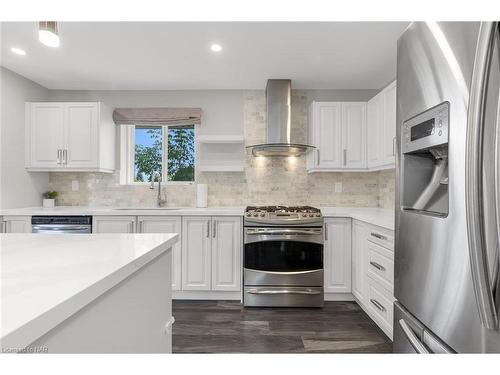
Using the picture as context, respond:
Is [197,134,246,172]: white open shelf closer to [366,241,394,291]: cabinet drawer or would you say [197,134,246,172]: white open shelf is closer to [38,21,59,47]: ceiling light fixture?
[366,241,394,291]: cabinet drawer

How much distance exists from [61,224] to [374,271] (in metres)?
2.98

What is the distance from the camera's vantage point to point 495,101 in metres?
0.76

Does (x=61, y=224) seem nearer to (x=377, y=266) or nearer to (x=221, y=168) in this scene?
(x=221, y=168)

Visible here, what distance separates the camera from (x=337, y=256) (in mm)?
3141

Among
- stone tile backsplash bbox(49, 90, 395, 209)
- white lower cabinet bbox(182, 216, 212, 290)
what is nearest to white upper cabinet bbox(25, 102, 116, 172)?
stone tile backsplash bbox(49, 90, 395, 209)

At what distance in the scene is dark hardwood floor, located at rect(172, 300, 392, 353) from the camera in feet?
7.32

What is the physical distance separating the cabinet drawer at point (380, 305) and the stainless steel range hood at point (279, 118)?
1.60m

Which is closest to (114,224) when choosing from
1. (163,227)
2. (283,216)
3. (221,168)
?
(163,227)

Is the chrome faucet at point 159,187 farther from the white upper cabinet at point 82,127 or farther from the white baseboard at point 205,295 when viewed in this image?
the white baseboard at point 205,295

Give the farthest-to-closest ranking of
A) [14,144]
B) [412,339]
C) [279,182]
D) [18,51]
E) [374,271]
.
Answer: [279,182] < [14,144] < [18,51] < [374,271] < [412,339]

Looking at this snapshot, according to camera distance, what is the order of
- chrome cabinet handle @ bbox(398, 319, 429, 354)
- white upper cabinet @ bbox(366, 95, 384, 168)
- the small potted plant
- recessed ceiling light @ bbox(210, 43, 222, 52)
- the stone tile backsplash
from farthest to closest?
the stone tile backsplash → the small potted plant → white upper cabinet @ bbox(366, 95, 384, 168) → recessed ceiling light @ bbox(210, 43, 222, 52) → chrome cabinet handle @ bbox(398, 319, 429, 354)

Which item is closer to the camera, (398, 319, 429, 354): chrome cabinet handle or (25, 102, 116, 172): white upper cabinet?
(398, 319, 429, 354): chrome cabinet handle

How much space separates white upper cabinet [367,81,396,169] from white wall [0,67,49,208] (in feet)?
12.6
